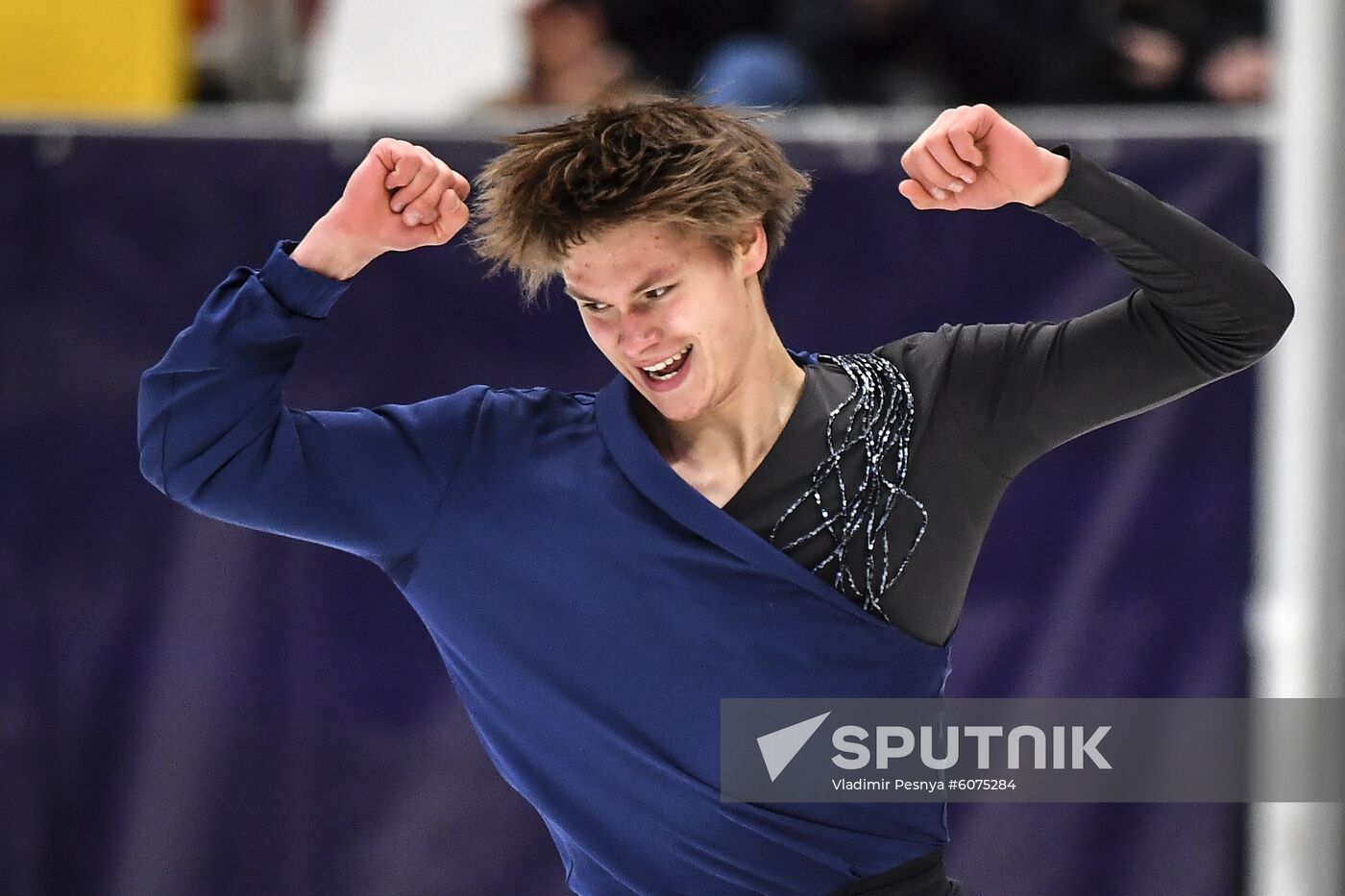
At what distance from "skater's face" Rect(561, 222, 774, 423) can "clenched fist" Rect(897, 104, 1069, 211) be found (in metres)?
0.22

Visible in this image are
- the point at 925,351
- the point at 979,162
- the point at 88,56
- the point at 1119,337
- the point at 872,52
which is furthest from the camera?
the point at 872,52

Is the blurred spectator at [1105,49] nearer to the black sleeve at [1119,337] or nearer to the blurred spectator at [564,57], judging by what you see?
the blurred spectator at [564,57]

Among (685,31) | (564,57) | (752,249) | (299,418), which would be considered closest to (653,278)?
(752,249)

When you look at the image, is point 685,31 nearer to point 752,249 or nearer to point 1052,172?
point 752,249

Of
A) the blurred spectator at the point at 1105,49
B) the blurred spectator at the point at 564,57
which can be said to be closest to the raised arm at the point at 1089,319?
the blurred spectator at the point at 564,57

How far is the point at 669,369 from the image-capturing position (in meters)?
1.76

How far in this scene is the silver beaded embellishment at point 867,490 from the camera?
70.4 inches

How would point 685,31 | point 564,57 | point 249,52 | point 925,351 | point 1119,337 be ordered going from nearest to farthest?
1. point 1119,337
2. point 925,351
3. point 564,57
4. point 249,52
5. point 685,31

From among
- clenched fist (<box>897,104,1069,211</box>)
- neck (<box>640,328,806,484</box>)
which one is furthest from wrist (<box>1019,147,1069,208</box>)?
neck (<box>640,328,806,484</box>)

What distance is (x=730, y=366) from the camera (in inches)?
70.6

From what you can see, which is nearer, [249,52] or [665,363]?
[665,363]

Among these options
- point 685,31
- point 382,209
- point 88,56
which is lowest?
point 382,209

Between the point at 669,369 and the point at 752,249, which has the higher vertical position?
the point at 752,249

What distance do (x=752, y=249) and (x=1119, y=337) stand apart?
1.29 ft
